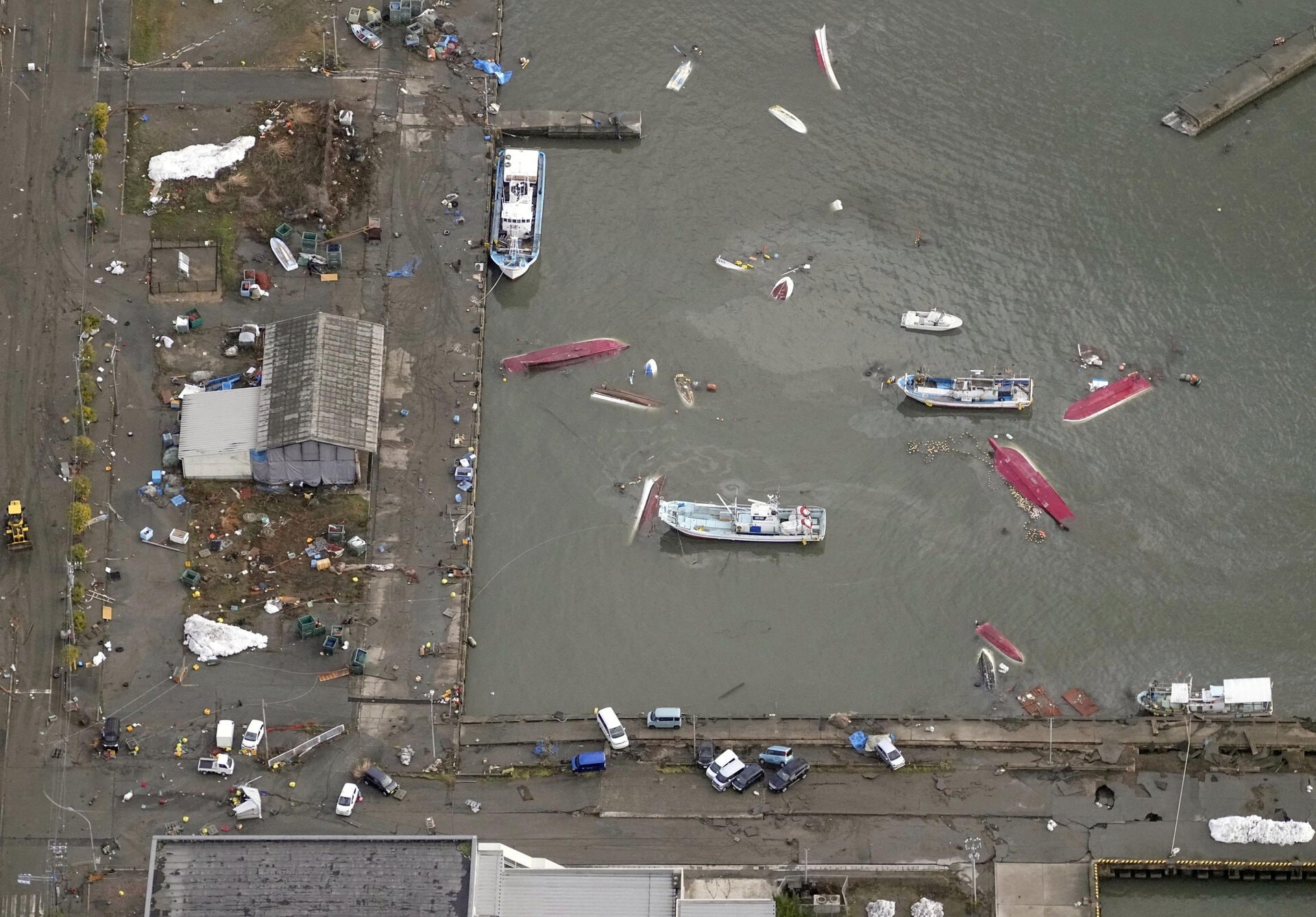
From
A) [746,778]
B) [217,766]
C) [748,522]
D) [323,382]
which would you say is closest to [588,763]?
[746,778]

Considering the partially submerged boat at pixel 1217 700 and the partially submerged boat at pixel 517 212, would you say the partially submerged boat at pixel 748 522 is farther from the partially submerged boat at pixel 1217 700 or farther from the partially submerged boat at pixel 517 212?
the partially submerged boat at pixel 1217 700

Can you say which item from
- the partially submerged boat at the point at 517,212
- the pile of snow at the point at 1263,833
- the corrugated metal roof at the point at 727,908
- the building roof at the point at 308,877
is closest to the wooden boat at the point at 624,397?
the partially submerged boat at the point at 517,212

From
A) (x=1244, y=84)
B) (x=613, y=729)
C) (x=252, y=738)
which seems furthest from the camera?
(x=1244, y=84)

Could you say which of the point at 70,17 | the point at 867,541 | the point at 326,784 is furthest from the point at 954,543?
the point at 70,17

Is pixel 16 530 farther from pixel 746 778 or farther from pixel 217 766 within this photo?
pixel 746 778

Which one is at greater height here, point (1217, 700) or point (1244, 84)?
point (1244, 84)
